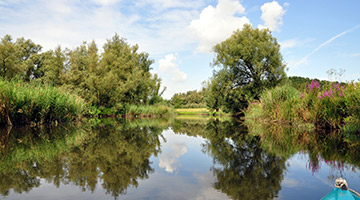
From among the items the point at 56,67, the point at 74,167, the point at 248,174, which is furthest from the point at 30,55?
the point at 248,174

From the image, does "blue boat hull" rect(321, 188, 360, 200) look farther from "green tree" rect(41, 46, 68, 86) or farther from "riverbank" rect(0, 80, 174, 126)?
"green tree" rect(41, 46, 68, 86)

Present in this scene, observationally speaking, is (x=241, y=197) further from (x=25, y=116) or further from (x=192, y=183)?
(x=25, y=116)

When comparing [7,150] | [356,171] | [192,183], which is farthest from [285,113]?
[7,150]

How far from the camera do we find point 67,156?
3.81 metres

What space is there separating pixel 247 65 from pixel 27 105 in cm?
2308

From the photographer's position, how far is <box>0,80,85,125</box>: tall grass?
25.1 feet

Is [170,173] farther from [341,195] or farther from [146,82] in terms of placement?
[146,82]

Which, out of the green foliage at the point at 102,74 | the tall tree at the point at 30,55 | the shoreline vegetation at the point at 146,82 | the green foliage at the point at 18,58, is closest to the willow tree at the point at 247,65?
the shoreline vegetation at the point at 146,82

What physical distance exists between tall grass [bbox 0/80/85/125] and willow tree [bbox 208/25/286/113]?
19.5 metres

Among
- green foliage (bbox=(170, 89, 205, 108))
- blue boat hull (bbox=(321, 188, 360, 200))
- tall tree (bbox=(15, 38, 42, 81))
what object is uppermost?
tall tree (bbox=(15, 38, 42, 81))

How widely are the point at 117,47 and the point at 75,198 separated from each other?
1205 inches

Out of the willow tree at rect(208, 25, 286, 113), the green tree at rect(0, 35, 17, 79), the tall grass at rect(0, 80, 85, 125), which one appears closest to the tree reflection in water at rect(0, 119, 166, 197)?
the tall grass at rect(0, 80, 85, 125)

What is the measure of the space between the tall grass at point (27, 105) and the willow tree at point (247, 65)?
19543 mm

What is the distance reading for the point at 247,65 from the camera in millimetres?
26703
